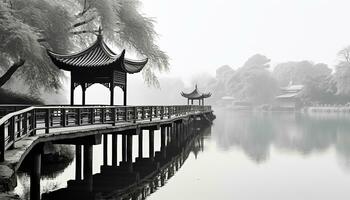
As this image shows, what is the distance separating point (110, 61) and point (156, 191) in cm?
602

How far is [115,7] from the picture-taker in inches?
1153

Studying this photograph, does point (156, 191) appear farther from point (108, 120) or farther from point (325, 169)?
point (325, 169)

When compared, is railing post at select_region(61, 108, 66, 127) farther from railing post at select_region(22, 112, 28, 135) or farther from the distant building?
the distant building

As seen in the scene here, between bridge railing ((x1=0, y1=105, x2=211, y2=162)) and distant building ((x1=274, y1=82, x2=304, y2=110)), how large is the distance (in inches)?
3125

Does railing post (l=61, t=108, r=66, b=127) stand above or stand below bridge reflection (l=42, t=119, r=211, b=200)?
above

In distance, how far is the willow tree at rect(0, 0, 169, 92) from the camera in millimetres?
20016

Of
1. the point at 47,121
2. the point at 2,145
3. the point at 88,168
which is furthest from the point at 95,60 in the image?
the point at 2,145

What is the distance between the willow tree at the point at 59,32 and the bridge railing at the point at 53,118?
226 inches

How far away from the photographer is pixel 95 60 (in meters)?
18.6

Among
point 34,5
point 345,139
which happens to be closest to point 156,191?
point 34,5

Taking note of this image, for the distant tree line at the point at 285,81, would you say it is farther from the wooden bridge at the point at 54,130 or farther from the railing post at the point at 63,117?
the railing post at the point at 63,117

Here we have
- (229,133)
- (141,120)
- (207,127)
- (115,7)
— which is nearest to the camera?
(141,120)

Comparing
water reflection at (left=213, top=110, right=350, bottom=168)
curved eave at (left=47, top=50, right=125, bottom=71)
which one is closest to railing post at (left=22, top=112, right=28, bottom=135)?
curved eave at (left=47, top=50, right=125, bottom=71)

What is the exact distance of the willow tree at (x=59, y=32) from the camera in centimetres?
2002
